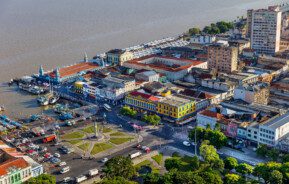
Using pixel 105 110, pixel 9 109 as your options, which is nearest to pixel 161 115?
pixel 105 110

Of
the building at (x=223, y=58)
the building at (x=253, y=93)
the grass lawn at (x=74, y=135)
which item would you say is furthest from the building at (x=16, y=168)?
the building at (x=223, y=58)

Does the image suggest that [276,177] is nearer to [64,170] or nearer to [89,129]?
[64,170]

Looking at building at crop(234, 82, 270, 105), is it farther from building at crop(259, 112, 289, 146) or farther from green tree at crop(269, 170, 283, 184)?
green tree at crop(269, 170, 283, 184)

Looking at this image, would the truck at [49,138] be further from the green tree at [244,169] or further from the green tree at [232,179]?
the green tree at [244,169]

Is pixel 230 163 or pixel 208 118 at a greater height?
pixel 208 118

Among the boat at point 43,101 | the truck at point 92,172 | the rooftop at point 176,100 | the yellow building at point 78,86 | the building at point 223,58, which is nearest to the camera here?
the truck at point 92,172

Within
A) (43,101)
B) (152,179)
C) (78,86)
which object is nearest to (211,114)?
(152,179)
